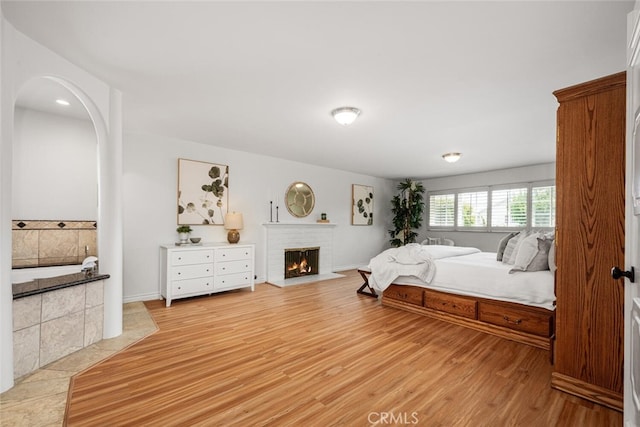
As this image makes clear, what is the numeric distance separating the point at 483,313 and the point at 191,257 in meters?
3.93

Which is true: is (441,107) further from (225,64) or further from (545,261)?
(225,64)

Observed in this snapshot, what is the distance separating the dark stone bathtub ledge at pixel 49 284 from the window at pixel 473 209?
7.41 metres

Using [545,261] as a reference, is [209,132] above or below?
above

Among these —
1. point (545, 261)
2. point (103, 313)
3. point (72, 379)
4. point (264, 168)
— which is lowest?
point (72, 379)

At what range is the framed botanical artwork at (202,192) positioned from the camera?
184 inches

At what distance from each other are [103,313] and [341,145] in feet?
12.9

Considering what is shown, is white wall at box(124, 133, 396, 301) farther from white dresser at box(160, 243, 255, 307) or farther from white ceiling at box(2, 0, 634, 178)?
white ceiling at box(2, 0, 634, 178)

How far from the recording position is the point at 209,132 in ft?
14.0

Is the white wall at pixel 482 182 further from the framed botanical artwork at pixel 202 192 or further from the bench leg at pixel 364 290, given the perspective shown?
the framed botanical artwork at pixel 202 192

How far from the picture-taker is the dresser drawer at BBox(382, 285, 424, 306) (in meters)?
3.83

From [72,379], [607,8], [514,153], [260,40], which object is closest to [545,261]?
[607,8]

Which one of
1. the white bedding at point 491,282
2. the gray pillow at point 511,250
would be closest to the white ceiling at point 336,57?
the gray pillow at point 511,250
